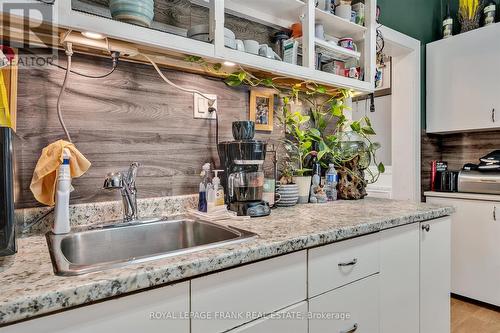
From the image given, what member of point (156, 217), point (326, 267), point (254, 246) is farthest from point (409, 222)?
point (156, 217)

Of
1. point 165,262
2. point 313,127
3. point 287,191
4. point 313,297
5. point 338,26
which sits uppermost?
point 338,26

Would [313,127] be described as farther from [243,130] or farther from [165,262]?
[165,262]

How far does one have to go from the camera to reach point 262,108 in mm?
1728

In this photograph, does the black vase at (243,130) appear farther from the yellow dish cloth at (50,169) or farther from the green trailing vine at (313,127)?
the yellow dish cloth at (50,169)

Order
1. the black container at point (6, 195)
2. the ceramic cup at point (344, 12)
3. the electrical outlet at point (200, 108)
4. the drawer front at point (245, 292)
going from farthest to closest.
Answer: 1. the ceramic cup at point (344, 12)
2. the electrical outlet at point (200, 108)
3. the drawer front at point (245, 292)
4. the black container at point (6, 195)

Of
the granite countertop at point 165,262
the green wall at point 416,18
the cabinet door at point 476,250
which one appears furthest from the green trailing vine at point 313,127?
the cabinet door at point 476,250

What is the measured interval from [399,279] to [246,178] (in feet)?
2.69

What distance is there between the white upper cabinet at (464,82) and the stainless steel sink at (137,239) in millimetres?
2421

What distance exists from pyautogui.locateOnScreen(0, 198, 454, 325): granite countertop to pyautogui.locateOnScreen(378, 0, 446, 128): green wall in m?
1.78

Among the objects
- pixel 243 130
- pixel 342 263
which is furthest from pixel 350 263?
pixel 243 130

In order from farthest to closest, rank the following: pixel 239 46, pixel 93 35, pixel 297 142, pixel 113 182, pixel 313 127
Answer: pixel 313 127 → pixel 297 142 → pixel 239 46 → pixel 113 182 → pixel 93 35

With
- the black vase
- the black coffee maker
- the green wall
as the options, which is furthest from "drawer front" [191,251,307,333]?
the green wall

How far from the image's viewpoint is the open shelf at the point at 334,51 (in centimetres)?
159

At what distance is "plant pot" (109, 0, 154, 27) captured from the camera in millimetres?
1022
